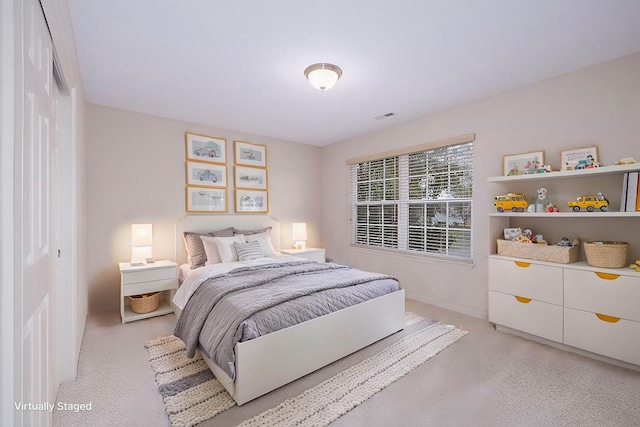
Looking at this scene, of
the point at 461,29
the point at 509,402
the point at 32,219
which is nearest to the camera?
the point at 32,219

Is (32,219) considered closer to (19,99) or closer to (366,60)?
(19,99)

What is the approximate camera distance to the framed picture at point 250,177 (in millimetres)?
4363

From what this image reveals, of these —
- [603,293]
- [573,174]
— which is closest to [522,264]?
[603,293]

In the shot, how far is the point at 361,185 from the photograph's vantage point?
4.77m

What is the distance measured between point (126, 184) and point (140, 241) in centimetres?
75

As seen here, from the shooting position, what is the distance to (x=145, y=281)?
126 inches

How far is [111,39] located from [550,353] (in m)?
4.23

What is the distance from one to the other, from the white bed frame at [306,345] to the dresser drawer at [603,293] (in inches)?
54.7

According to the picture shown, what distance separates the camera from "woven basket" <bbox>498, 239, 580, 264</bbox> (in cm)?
253

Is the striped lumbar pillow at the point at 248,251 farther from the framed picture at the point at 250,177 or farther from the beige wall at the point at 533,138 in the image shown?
the beige wall at the point at 533,138

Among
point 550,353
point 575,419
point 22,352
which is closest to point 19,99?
point 22,352

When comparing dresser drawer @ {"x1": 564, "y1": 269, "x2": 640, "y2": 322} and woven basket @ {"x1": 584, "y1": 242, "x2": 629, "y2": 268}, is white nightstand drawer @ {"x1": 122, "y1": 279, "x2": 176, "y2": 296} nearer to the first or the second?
dresser drawer @ {"x1": 564, "y1": 269, "x2": 640, "y2": 322}

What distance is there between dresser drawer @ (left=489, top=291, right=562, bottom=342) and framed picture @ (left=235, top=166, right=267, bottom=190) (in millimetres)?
3362

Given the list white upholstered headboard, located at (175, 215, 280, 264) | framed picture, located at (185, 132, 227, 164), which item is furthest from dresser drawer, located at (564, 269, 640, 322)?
framed picture, located at (185, 132, 227, 164)
